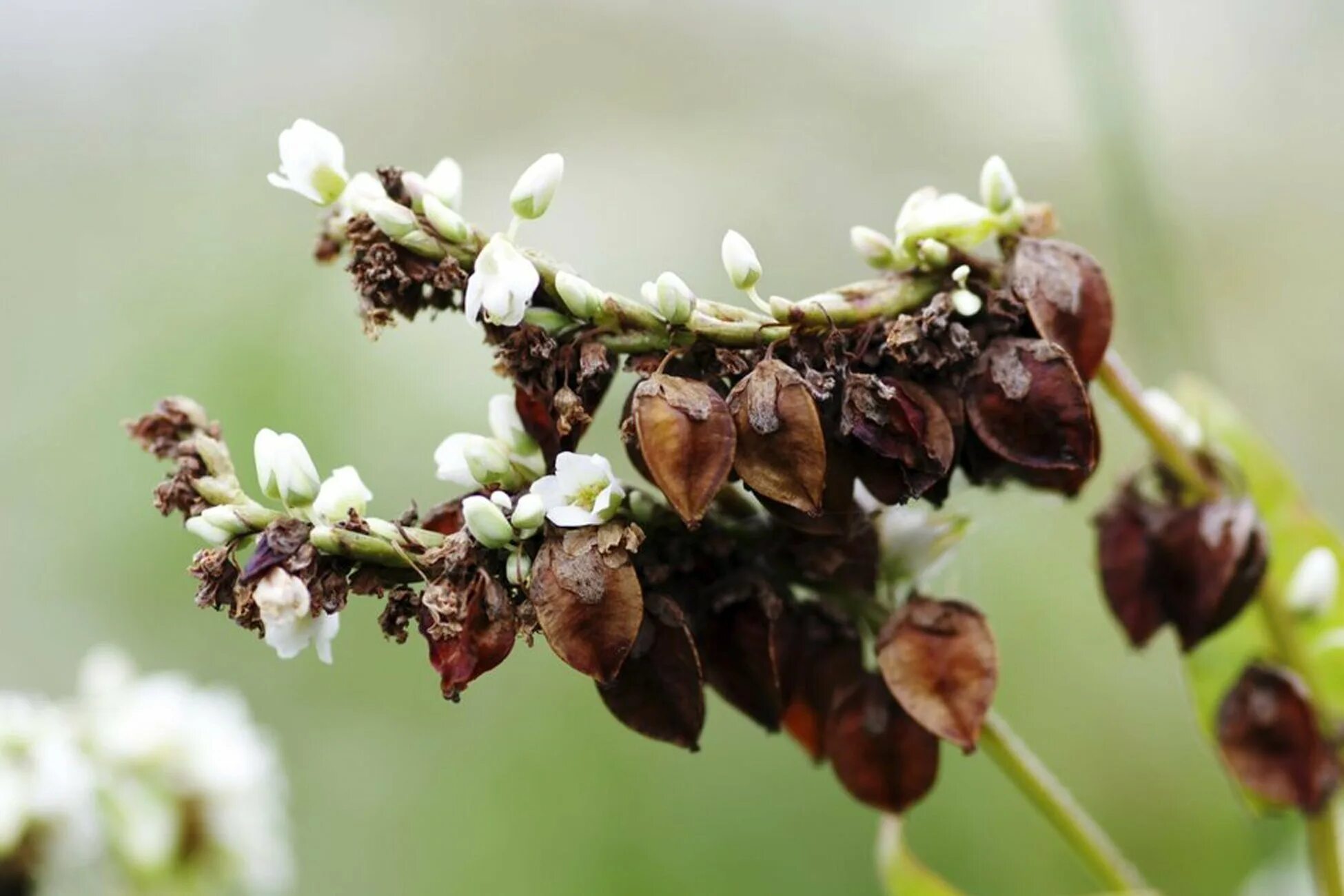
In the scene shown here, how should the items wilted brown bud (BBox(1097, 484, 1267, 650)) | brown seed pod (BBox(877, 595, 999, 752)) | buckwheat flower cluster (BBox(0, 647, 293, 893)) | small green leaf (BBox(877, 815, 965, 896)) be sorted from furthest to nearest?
buckwheat flower cluster (BBox(0, 647, 293, 893)) → small green leaf (BBox(877, 815, 965, 896)) → wilted brown bud (BBox(1097, 484, 1267, 650)) → brown seed pod (BBox(877, 595, 999, 752))

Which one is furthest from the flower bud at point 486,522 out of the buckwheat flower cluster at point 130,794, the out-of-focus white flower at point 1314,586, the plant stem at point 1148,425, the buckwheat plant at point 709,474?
the buckwheat flower cluster at point 130,794

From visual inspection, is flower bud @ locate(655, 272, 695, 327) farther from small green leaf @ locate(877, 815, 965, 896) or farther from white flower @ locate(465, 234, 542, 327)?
small green leaf @ locate(877, 815, 965, 896)

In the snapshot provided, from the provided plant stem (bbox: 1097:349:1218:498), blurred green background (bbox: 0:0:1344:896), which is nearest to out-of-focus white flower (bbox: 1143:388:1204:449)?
plant stem (bbox: 1097:349:1218:498)

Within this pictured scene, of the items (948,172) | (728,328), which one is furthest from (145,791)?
(948,172)

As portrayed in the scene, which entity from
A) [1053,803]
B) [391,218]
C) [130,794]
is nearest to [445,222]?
[391,218]

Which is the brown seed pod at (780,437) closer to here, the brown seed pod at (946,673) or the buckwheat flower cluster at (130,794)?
the brown seed pod at (946,673)

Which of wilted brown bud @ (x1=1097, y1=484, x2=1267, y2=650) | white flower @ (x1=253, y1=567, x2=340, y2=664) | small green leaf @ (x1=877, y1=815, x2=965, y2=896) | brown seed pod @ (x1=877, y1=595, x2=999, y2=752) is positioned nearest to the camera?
white flower @ (x1=253, y1=567, x2=340, y2=664)

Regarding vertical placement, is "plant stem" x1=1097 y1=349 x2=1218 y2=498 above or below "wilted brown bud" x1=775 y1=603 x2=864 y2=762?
above
